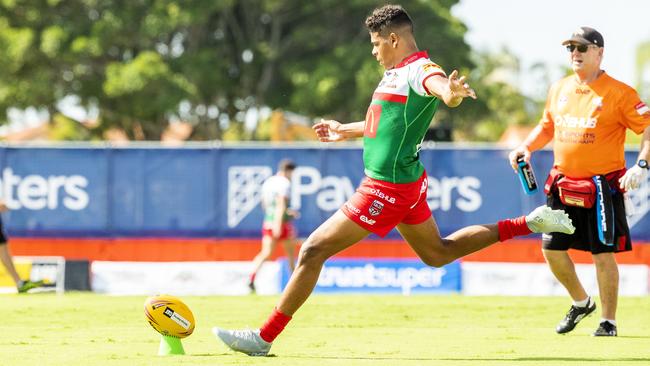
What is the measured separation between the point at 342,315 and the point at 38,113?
3249 cm

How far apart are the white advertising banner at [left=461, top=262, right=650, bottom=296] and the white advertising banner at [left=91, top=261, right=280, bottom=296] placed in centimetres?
299

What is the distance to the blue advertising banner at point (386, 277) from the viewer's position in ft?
60.9

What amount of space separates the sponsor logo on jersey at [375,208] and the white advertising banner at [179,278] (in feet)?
35.2

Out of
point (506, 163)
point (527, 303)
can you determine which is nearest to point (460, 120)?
point (506, 163)

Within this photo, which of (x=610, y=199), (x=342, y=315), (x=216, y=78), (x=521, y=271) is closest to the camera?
(x=610, y=199)

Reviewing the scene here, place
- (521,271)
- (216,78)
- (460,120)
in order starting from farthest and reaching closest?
(460,120), (216,78), (521,271)

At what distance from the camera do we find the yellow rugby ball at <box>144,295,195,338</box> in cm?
871

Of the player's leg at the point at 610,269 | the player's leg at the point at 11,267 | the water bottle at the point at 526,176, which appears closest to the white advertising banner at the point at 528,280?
the player's leg at the point at 11,267

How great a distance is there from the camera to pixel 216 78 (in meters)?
41.5

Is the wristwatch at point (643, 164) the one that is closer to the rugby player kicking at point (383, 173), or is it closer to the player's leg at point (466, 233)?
the player's leg at point (466, 233)

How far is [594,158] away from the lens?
10.4m

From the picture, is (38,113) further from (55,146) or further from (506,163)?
(506,163)

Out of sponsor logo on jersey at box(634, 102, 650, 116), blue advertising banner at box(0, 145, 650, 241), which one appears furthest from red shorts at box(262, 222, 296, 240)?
sponsor logo on jersey at box(634, 102, 650, 116)

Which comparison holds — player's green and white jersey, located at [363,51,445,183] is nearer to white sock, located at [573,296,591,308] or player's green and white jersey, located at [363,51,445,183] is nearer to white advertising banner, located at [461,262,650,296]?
white sock, located at [573,296,591,308]
